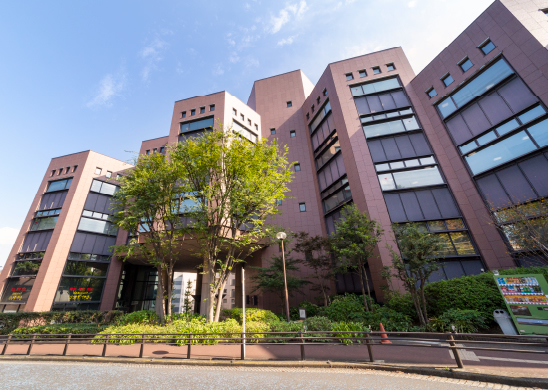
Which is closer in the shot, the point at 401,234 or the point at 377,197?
the point at 401,234

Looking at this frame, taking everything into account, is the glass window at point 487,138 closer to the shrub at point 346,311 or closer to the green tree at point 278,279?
the shrub at point 346,311

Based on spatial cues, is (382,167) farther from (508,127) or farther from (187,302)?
(187,302)

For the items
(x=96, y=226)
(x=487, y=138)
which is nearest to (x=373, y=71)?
(x=487, y=138)

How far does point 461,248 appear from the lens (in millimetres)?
15820

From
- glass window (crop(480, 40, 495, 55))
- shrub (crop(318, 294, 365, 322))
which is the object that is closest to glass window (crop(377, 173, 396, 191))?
shrub (crop(318, 294, 365, 322))

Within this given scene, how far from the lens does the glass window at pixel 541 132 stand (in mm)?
13591

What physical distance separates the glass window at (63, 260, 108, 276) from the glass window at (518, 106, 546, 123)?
41747mm

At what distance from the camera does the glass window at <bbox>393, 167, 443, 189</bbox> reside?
18.1m

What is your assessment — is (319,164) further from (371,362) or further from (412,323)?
(371,362)

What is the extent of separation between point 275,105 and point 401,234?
970 inches

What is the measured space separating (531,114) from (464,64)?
281 inches

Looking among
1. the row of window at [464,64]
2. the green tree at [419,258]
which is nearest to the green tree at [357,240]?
the green tree at [419,258]

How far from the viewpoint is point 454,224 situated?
16594 millimetres

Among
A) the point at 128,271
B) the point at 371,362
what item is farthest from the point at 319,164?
the point at 128,271
